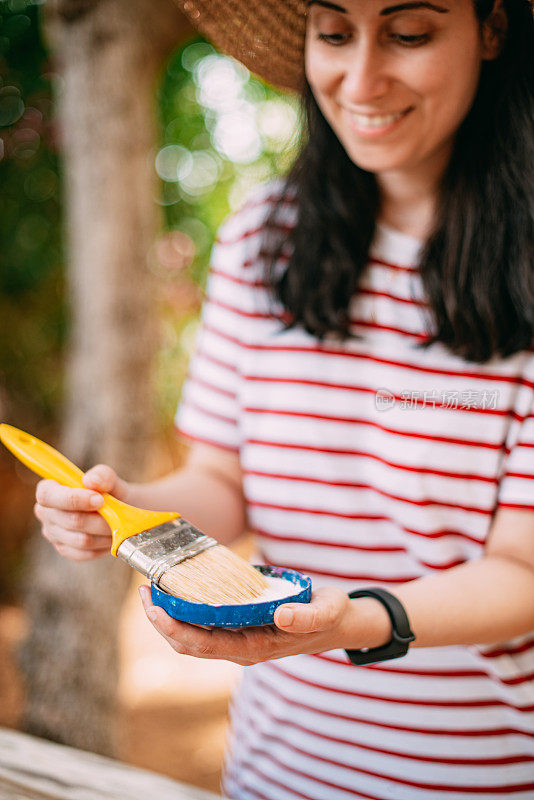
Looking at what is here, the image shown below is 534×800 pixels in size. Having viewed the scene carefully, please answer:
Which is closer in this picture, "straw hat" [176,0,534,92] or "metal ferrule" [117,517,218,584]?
"metal ferrule" [117,517,218,584]

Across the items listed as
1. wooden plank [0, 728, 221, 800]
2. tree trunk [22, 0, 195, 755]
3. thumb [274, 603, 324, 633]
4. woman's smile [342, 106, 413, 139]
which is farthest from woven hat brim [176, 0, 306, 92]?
tree trunk [22, 0, 195, 755]

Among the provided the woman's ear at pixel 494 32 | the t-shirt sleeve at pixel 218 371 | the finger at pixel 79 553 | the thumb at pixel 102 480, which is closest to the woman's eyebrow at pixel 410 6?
the woman's ear at pixel 494 32

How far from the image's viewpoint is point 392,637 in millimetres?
918

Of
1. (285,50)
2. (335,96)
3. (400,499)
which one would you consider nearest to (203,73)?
(285,50)

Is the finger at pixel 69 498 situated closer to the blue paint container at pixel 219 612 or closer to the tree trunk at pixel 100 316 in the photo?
the blue paint container at pixel 219 612

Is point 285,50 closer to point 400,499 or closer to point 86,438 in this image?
point 400,499

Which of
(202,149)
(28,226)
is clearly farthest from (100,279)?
(202,149)

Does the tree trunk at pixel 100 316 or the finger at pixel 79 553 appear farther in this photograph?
the tree trunk at pixel 100 316

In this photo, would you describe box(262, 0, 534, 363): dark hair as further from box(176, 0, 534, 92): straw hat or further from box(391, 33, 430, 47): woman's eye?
box(176, 0, 534, 92): straw hat

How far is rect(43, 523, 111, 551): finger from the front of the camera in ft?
3.26

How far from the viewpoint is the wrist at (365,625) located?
2.85ft

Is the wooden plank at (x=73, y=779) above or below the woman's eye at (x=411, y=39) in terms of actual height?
below

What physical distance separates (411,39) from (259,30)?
287mm

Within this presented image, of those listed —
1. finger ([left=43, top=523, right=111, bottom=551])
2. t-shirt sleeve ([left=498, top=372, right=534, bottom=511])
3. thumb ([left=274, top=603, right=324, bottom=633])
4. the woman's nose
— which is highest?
the woman's nose
